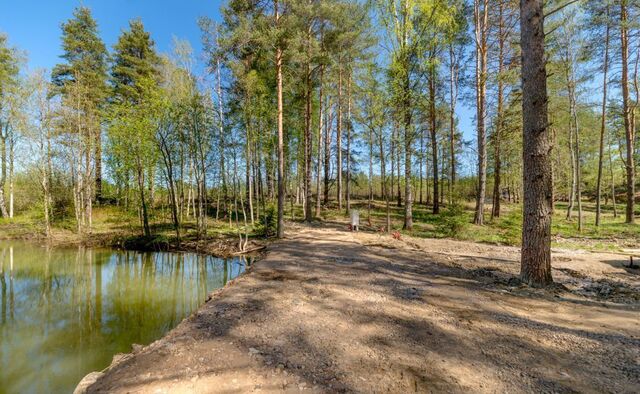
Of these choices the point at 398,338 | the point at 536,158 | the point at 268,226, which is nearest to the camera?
the point at 398,338

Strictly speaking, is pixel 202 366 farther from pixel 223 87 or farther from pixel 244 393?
pixel 223 87

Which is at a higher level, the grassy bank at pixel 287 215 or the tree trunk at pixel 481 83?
the tree trunk at pixel 481 83

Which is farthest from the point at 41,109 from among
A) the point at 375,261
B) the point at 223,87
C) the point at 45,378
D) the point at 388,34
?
the point at 375,261

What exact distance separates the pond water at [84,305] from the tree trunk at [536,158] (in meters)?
7.72

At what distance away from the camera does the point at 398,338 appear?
323 cm

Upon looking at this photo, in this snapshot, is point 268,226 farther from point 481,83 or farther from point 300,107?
point 481,83

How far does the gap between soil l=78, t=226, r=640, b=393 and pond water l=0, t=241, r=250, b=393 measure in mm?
2178

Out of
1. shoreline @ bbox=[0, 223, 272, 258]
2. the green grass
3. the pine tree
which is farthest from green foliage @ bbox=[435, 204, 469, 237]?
the pine tree

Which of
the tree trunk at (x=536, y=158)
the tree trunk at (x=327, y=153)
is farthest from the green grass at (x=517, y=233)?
the tree trunk at (x=327, y=153)

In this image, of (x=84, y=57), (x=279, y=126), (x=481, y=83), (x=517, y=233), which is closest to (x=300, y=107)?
(x=279, y=126)

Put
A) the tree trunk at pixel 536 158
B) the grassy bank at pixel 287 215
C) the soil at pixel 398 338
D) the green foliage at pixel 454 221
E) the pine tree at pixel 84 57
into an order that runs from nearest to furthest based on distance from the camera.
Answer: the soil at pixel 398 338
the tree trunk at pixel 536 158
the grassy bank at pixel 287 215
the green foliage at pixel 454 221
the pine tree at pixel 84 57

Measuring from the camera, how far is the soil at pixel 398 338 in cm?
243

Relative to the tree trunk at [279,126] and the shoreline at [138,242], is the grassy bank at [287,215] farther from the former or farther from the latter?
the tree trunk at [279,126]

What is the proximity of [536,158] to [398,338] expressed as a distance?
4.51m
